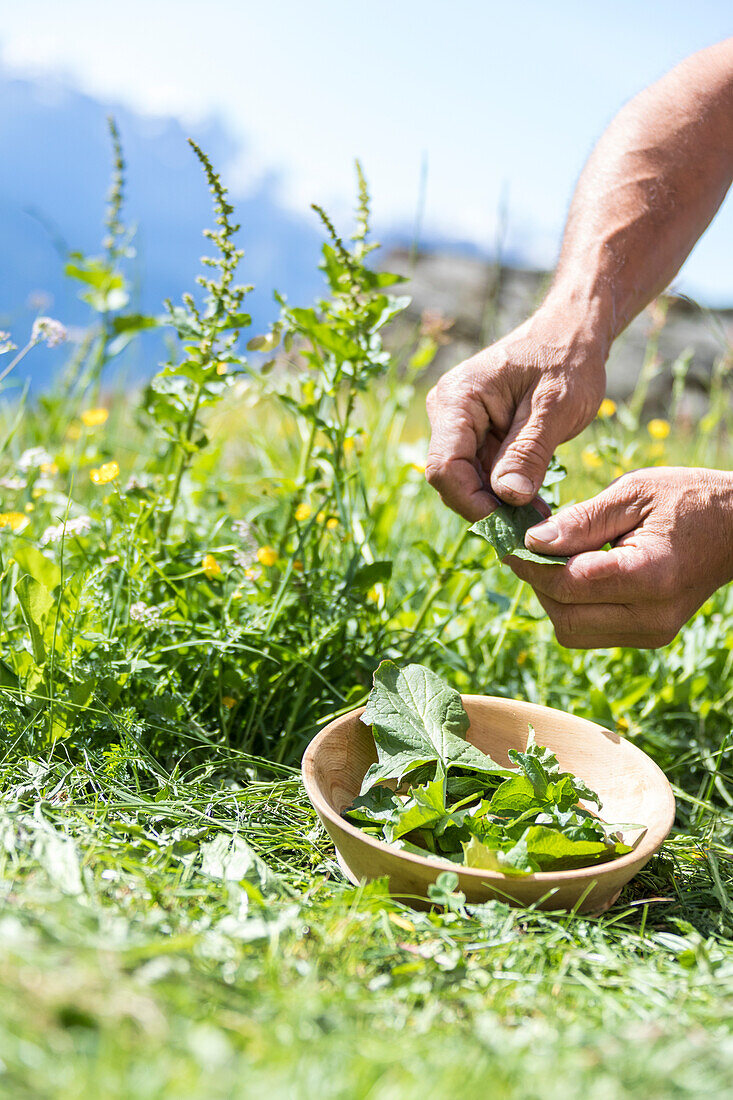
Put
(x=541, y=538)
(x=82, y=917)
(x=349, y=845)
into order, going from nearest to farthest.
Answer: (x=82, y=917) → (x=349, y=845) → (x=541, y=538)

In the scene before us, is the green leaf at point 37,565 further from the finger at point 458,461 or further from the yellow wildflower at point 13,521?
the finger at point 458,461

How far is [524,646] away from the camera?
1.96m

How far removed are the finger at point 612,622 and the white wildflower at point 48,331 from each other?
38.3 inches

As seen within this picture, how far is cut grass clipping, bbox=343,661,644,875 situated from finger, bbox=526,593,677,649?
213mm

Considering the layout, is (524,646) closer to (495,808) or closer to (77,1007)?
(495,808)

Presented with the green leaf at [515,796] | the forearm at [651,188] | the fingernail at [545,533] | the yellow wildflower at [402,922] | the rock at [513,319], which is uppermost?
the rock at [513,319]

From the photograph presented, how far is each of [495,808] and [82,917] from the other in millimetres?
586

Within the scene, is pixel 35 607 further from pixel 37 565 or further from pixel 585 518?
pixel 585 518

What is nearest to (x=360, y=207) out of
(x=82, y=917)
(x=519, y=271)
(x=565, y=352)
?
(x=565, y=352)

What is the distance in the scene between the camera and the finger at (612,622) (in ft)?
4.43

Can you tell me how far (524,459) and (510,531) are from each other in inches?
4.8

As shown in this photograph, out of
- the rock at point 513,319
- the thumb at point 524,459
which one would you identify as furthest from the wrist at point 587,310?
the rock at point 513,319

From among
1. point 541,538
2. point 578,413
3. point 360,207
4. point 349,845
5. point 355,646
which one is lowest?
point 349,845

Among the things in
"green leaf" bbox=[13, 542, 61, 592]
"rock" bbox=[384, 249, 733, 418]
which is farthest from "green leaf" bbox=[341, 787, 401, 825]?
"rock" bbox=[384, 249, 733, 418]
